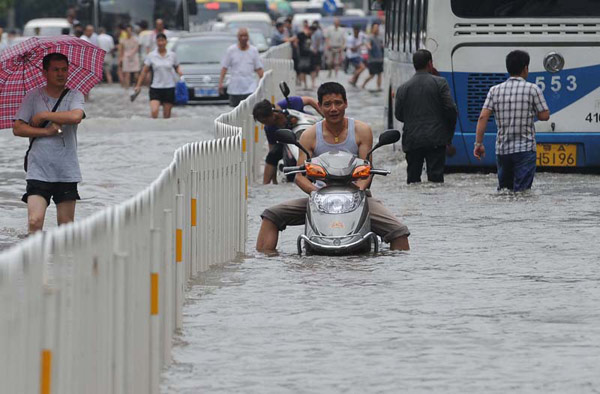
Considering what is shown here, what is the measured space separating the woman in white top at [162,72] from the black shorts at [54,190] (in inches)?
614

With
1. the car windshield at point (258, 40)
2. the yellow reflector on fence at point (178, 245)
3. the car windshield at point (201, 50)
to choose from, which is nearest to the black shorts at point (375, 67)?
the car windshield at point (258, 40)

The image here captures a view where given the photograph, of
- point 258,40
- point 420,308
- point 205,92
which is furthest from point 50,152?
point 258,40

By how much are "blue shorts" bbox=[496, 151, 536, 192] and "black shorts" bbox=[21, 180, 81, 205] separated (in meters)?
6.07

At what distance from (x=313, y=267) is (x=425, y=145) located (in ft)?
21.3

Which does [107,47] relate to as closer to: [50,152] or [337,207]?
[50,152]

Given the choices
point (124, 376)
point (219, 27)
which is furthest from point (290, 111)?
point (219, 27)

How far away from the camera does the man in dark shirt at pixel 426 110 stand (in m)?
17.8

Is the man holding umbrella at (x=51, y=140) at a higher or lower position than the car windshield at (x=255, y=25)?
lower

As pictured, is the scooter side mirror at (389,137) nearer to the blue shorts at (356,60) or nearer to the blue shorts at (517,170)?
the blue shorts at (517,170)

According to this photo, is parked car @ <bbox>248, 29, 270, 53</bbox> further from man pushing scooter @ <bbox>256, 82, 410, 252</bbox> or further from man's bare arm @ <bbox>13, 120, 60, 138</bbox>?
man's bare arm @ <bbox>13, 120, 60, 138</bbox>

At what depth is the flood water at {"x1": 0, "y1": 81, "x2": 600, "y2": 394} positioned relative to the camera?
25.7 ft

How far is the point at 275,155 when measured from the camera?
18.6 meters

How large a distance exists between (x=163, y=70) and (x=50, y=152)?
15793 millimetres

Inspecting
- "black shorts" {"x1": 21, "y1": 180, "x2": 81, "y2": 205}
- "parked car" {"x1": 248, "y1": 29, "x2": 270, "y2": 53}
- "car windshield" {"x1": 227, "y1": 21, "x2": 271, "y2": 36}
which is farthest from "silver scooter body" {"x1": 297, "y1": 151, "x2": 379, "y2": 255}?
"car windshield" {"x1": 227, "y1": 21, "x2": 271, "y2": 36}
